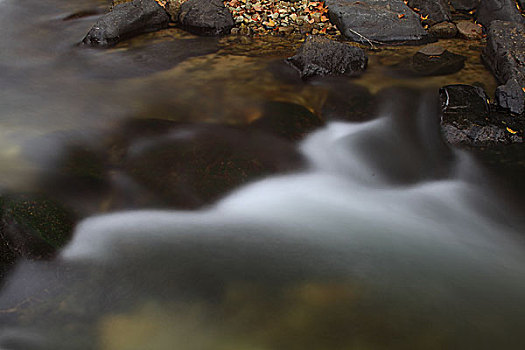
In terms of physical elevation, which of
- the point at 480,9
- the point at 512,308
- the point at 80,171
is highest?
the point at 480,9

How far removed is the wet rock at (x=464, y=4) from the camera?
29.4 ft

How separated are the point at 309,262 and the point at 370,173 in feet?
5.26

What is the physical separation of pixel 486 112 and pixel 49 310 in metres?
5.06

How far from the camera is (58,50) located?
24.5 ft

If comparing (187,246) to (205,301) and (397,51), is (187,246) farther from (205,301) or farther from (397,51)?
(397,51)

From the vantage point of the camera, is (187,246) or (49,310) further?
(187,246)

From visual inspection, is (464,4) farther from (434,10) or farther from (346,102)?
(346,102)

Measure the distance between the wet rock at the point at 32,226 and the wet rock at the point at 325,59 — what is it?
407 cm

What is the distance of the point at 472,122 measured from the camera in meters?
5.46

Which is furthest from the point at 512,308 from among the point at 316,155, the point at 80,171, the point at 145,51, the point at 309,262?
the point at 145,51

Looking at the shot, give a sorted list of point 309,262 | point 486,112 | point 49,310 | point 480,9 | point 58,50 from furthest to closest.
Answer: point 480,9, point 58,50, point 486,112, point 309,262, point 49,310

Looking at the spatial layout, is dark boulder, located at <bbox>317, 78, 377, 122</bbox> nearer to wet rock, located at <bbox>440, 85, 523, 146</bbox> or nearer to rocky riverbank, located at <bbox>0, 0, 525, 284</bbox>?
rocky riverbank, located at <bbox>0, 0, 525, 284</bbox>

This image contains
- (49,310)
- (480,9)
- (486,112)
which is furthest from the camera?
(480,9)

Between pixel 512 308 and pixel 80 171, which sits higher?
pixel 80 171
